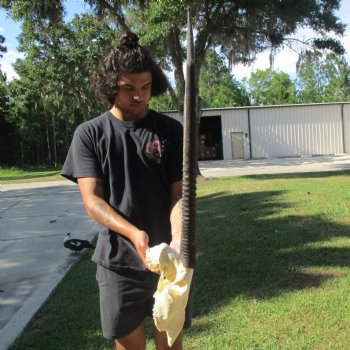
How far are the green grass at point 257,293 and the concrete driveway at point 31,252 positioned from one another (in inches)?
7.6

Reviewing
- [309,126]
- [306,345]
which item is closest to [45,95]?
[309,126]

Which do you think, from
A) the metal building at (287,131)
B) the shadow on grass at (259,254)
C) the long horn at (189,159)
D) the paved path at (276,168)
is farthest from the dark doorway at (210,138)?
the long horn at (189,159)

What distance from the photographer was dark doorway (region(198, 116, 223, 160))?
125ft

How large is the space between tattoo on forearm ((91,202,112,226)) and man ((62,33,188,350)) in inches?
0.8

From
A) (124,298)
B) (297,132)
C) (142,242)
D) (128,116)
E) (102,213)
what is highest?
(297,132)

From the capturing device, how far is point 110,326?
233 centimetres

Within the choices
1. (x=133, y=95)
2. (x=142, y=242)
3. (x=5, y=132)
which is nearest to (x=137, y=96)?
(x=133, y=95)

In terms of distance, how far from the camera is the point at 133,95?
2.19 m

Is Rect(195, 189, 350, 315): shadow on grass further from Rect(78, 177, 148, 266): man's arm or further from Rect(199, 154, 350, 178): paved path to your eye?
Rect(199, 154, 350, 178): paved path

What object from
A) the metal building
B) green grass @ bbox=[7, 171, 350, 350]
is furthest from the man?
the metal building

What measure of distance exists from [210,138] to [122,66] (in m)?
37.6

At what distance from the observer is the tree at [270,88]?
68.2m

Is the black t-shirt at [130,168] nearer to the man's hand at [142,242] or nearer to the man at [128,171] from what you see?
the man at [128,171]

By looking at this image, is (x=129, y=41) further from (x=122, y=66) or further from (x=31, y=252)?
Answer: (x=31, y=252)
